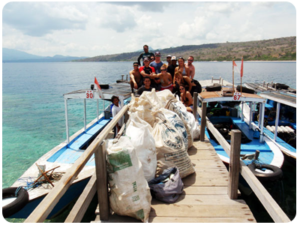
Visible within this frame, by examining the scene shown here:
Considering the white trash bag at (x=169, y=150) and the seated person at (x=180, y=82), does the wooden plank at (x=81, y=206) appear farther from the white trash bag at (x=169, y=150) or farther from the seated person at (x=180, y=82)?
the seated person at (x=180, y=82)

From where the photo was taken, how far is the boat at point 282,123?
9.12 metres

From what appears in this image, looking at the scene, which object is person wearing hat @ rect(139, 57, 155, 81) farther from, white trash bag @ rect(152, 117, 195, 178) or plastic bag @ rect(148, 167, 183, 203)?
plastic bag @ rect(148, 167, 183, 203)

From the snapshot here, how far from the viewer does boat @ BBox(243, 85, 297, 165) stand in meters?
9.12

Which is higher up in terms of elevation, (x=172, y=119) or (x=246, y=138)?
(x=172, y=119)

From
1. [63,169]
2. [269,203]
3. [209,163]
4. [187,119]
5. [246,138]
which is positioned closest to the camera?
[269,203]

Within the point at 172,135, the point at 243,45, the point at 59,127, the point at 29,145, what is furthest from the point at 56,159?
the point at 243,45

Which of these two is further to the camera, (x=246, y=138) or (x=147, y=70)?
(x=246, y=138)

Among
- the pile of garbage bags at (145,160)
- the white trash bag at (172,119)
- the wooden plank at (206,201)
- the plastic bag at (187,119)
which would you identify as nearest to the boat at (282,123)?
the plastic bag at (187,119)

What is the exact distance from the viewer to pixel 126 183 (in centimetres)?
273

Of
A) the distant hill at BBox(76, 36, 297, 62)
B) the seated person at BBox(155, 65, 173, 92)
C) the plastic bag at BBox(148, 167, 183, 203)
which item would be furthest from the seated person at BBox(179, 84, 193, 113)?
the distant hill at BBox(76, 36, 297, 62)

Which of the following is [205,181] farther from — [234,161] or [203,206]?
[234,161]

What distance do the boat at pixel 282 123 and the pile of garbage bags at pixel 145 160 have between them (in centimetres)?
587

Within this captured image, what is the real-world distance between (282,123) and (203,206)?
432 inches

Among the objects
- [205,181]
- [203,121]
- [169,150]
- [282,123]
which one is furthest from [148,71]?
[282,123]
